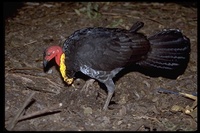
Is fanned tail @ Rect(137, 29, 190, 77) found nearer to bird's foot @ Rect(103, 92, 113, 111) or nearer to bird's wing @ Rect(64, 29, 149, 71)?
bird's wing @ Rect(64, 29, 149, 71)

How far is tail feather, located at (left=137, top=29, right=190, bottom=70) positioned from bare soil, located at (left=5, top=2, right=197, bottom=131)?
50 centimetres

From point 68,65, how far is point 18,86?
888 millimetres

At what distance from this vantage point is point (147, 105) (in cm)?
495

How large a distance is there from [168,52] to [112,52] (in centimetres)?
94

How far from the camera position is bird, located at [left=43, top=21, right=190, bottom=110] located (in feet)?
15.6

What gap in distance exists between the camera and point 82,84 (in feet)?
18.0

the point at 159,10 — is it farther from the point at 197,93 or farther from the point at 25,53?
the point at 25,53

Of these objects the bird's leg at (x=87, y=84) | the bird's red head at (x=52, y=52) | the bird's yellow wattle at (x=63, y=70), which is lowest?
the bird's leg at (x=87, y=84)

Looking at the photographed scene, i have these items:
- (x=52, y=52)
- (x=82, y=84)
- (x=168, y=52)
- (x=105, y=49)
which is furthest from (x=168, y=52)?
(x=52, y=52)

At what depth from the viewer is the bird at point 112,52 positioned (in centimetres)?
Result: 476

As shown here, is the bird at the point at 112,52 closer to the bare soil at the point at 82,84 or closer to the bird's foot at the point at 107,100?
the bird's foot at the point at 107,100

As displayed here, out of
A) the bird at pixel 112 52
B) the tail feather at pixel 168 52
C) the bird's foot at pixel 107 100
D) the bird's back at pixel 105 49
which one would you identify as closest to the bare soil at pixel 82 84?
the bird's foot at pixel 107 100

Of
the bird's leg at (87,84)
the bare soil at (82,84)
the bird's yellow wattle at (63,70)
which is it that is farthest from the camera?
the bird's leg at (87,84)

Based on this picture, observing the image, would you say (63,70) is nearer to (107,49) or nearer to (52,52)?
(52,52)
